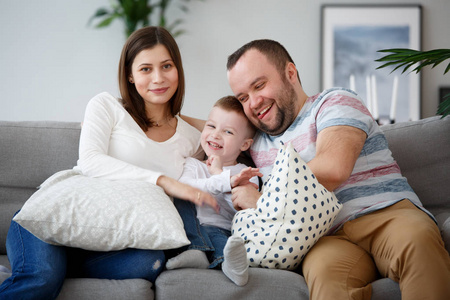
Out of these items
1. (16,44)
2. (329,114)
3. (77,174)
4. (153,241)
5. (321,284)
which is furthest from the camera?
(16,44)

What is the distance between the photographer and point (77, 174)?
164 centimetres

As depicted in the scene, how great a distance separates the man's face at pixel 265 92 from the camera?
Answer: 67.2 inches

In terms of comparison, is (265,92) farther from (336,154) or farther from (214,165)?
(336,154)

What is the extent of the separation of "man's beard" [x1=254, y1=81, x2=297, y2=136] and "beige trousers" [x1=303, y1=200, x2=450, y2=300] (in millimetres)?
471

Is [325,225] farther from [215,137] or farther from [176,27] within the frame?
[176,27]

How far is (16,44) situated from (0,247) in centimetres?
265

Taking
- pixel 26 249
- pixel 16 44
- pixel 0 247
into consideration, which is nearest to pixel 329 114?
pixel 26 249

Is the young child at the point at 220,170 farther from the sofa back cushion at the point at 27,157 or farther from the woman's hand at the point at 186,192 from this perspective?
the sofa back cushion at the point at 27,157

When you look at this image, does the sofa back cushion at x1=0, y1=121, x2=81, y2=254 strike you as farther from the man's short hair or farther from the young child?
the man's short hair

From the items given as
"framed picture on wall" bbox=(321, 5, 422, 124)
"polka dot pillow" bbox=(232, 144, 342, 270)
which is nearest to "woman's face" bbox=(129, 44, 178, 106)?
"polka dot pillow" bbox=(232, 144, 342, 270)

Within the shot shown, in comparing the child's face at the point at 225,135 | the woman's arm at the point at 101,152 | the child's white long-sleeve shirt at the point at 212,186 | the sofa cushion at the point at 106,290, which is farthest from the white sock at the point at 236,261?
the child's face at the point at 225,135

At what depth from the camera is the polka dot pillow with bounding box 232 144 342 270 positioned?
50.4 inches

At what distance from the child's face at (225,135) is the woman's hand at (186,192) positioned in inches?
11.0

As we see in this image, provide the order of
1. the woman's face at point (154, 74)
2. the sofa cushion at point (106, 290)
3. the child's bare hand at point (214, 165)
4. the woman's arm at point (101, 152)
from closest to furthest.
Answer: the sofa cushion at point (106, 290), the woman's arm at point (101, 152), the child's bare hand at point (214, 165), the woman's face at point (154, 74)
